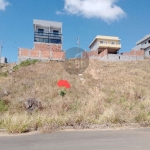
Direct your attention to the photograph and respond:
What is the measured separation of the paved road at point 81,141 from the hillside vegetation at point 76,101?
1.75 ft

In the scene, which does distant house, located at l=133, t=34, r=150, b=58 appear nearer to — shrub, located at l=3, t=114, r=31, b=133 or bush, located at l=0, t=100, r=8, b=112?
bush, located at l=0, t=100, r=8, b=112

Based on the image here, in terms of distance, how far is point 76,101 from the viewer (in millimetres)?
10047

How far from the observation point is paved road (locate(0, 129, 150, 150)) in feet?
11.2

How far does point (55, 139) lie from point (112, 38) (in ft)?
123

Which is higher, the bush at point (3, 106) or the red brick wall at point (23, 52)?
the red brick wall at point (23, 52)

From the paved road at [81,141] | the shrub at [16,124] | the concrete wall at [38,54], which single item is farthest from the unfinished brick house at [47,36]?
the paved road at [81,141]

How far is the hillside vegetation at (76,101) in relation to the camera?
16.6 feet

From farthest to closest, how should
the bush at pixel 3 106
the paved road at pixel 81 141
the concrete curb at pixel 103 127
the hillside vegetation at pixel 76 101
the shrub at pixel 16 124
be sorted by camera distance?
the bush at pixel 3 106
the hillside vegetation at pixel 76 101
the concrete curb at pixel 103 127
the shrub at pixel 16 124
the paved road at pixel 81 141

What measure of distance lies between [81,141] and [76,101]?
20.5 ft

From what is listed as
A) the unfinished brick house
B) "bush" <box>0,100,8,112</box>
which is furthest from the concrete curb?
the unfinished brick house

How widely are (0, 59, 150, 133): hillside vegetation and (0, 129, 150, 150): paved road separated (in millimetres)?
532

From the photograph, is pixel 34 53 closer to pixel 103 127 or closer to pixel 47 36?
pixel 47 36

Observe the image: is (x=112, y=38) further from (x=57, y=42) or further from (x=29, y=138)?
(x=29, y=138)

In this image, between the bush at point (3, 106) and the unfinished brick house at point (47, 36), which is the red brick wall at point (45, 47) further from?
Answer: the bush at point (3, 106)
